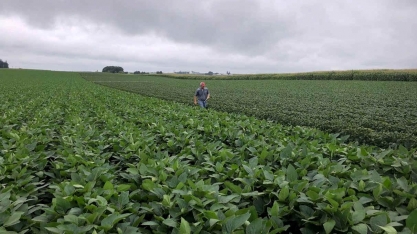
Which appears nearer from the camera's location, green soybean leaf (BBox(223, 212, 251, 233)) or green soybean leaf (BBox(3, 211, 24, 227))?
green soybean leaf (BBox(223, 212, 251, 233))

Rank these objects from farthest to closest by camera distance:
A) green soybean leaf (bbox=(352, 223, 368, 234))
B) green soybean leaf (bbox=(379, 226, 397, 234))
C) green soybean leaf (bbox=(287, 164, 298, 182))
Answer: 1. green soybean leaf (bbox=(287, 164, 298, 182))
2. green soybean leaf (bbox=(352, 223, 368, 234))
3. green soybean leaf (bbox=(379, 226, 397, 234))

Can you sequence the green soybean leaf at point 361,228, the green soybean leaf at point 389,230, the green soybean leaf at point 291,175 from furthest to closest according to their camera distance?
the green soybean leaf at point 291,175 < the green soybean leaf at point 361,228 < the green soybean leaf at point 389,230

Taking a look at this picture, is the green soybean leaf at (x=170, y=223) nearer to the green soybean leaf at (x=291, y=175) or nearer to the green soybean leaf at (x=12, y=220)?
the green soybean leaf at (x=12, y=220)

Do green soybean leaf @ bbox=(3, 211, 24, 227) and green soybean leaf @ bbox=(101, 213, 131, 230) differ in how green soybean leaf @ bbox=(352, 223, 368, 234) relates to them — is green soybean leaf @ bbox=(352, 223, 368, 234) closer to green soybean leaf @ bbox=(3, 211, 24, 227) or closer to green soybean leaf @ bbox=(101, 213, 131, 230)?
green soybean leaf @ bbox=(101, 213, 131, 230)

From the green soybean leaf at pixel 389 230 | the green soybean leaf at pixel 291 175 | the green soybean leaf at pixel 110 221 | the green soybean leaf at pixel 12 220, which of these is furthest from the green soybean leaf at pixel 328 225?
the green soybean leaf at pixel 12 220

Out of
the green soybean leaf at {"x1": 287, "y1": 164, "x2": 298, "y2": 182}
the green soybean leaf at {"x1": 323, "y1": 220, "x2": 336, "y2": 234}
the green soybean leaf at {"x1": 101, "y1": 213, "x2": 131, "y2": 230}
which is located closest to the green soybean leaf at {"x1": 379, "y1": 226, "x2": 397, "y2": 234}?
the green soybean leaf at {"x1": 323, "y1": 220, "x2": 336, "y2": 234}

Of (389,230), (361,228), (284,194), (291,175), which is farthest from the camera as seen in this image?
(291,175)

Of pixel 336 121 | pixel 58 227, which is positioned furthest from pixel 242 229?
pixel 336 121

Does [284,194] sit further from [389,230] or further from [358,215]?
[389,230]

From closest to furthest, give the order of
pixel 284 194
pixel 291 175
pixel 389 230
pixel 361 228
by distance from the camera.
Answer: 1. pixel 389 230
2. pixel 361 228
3. pixel 284 194
4. pixel 291 175

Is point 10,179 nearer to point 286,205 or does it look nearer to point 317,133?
point 286,205

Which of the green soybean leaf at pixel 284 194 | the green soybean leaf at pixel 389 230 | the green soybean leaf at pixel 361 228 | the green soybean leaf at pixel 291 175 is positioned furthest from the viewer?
the green soybean leaf at pixel 291 175

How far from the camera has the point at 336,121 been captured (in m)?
11.4

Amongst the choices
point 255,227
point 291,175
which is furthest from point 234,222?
point 291,175
